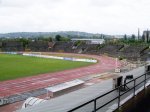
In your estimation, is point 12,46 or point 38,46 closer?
point 12,46

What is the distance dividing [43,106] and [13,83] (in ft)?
74.4

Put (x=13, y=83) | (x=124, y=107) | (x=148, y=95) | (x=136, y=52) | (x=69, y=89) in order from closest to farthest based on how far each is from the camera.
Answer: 1. (x=124, y=107)
2. (x=148, y=95)
3. (x=69, y=89)
4. (x=13, y=83)
5. (x=136, y=52)

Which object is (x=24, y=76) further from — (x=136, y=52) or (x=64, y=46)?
(x=64, y=46)

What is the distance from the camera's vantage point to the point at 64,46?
96500 millimetres

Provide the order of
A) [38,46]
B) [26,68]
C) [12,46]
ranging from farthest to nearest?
[38,46], [12,46], [26,68]

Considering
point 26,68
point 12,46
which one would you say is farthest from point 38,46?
point 26,68

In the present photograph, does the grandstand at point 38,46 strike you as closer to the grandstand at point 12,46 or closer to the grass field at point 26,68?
the grandstand at point 12,46

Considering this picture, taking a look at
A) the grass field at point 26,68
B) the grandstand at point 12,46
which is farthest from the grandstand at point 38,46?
the grass field at point 26,68

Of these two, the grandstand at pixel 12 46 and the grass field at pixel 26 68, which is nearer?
the grass field at pixel 26 68

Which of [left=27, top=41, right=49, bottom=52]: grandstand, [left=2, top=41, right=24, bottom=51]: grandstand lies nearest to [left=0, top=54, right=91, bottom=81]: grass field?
[left=27, top=41, right=49, bottom=52]: grandstand

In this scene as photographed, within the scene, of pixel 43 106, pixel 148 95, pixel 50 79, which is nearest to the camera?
pixel 43 106

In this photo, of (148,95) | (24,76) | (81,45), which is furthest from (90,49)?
(148,95)

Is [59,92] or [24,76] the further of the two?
[24,76]

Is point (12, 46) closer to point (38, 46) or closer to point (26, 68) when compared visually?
point (38, 46)
